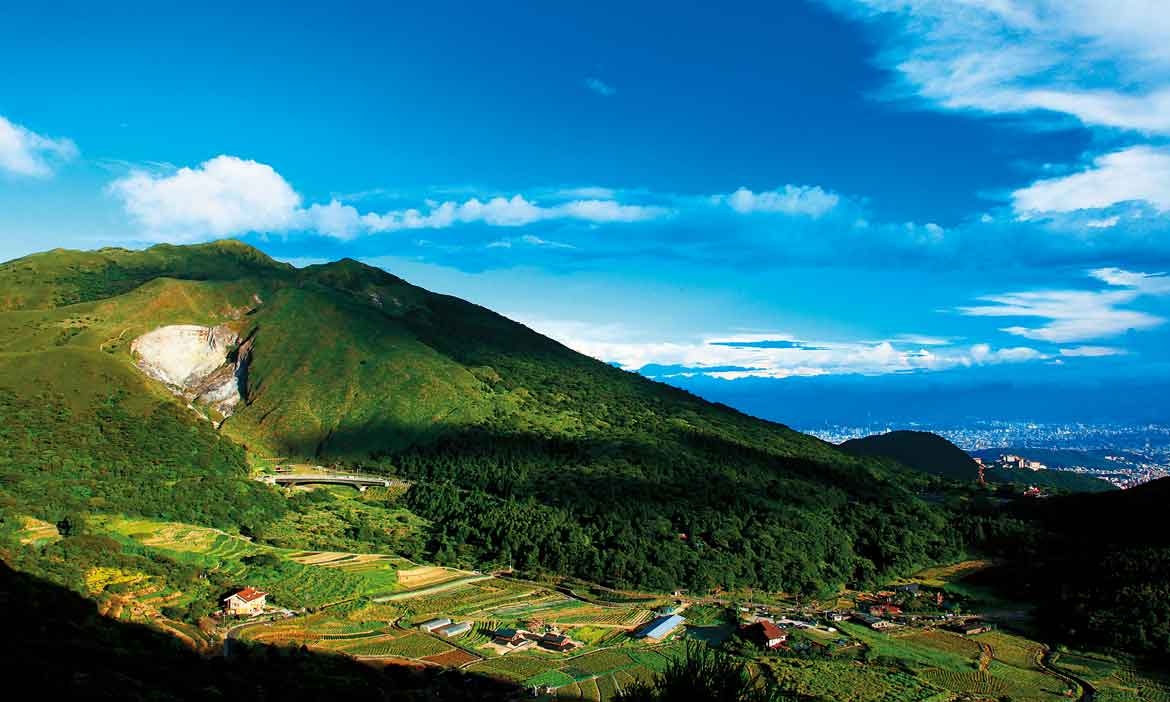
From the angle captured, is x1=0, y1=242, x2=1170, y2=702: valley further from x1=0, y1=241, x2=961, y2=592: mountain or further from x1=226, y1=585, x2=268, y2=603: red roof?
x1=0, y1=241, x2=961, y2=592: mountain

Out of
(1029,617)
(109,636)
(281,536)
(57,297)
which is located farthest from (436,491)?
(57,297)

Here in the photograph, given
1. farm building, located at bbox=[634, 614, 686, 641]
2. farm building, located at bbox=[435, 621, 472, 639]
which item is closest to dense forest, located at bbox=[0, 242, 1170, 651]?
farm building, located at bbox=[634, 614, 686, 641]

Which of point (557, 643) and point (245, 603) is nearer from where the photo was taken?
point (245, 603)

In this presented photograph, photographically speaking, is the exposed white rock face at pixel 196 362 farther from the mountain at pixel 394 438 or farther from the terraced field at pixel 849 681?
the terraced field at pixel 849 681

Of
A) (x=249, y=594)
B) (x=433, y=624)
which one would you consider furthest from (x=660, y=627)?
(x=249, y=594)

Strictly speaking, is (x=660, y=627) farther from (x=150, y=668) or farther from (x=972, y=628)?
(x=150, y=668)

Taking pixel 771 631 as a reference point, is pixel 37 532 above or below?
below
